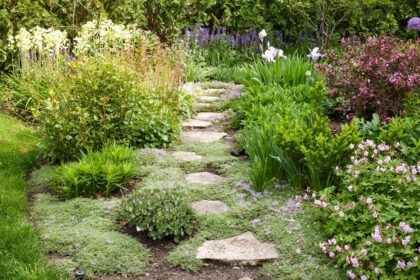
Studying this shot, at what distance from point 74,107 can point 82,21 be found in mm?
3597

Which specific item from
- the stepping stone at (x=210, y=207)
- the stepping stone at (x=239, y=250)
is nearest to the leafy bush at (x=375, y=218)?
the stepping stone at (x=239, y=250)

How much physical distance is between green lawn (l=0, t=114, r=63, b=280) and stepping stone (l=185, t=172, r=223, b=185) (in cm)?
143

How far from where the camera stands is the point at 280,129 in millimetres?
4535

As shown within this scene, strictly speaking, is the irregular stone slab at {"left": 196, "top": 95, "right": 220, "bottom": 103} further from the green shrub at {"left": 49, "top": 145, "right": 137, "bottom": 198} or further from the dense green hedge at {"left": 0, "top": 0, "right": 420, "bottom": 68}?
the green shrub at {"left": 49, "top": 145, "right": 137, "bottom": 198}

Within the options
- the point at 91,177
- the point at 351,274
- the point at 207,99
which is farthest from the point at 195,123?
the point at 351,274

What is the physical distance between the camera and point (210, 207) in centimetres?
441

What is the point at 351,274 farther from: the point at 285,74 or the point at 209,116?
the point at 285,74

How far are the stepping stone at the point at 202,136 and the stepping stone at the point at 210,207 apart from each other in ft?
5.28

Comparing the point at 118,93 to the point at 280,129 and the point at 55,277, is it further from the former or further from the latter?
the point at 55,277

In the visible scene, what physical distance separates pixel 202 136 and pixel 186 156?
72 centimetres

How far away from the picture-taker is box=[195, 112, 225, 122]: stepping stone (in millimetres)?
6922

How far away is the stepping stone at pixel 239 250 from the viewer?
3686 mm

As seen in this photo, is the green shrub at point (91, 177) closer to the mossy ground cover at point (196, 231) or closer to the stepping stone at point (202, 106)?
the mossy ground cover at point (196, 231)

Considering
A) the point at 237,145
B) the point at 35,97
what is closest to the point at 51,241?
the point at 237,145
